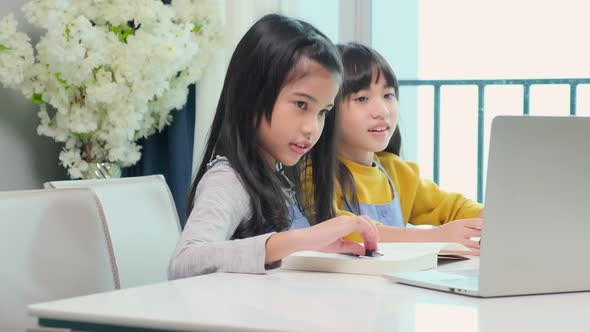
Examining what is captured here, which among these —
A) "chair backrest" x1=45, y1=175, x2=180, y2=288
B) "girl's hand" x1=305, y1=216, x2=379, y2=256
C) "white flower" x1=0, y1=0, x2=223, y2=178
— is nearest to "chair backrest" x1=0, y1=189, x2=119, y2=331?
"chair backrest" x1=45, y1=175, x2=180, y2=288

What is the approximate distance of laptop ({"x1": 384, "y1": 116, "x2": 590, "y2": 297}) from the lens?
867mm

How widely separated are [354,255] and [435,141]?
2231 mm

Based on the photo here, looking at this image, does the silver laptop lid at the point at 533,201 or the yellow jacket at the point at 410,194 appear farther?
the yellow jacket at the point at 410,194

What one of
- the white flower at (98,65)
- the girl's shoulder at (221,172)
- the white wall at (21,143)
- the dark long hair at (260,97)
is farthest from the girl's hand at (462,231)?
the white wall at (21,143)

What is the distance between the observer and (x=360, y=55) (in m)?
1.99

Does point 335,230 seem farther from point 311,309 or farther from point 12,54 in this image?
point 12,54

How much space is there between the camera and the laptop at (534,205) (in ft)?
2.85

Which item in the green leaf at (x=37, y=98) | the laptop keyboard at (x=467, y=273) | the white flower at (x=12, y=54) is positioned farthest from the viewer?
the green leaf at (x=37, y=98)

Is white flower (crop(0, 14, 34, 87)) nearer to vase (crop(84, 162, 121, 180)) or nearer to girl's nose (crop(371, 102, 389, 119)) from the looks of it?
vase (crop(84, 162, 121, 180))

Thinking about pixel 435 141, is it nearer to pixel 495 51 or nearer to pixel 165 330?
pixel 495 51

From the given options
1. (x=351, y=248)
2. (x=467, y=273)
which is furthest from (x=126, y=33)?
(x=467, y=273)

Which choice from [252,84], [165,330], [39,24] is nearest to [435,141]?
[39,24]

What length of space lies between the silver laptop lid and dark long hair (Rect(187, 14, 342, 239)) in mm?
592

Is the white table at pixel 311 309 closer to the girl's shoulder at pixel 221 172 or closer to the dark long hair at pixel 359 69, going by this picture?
the girl's shoulder at pixel 221 172
